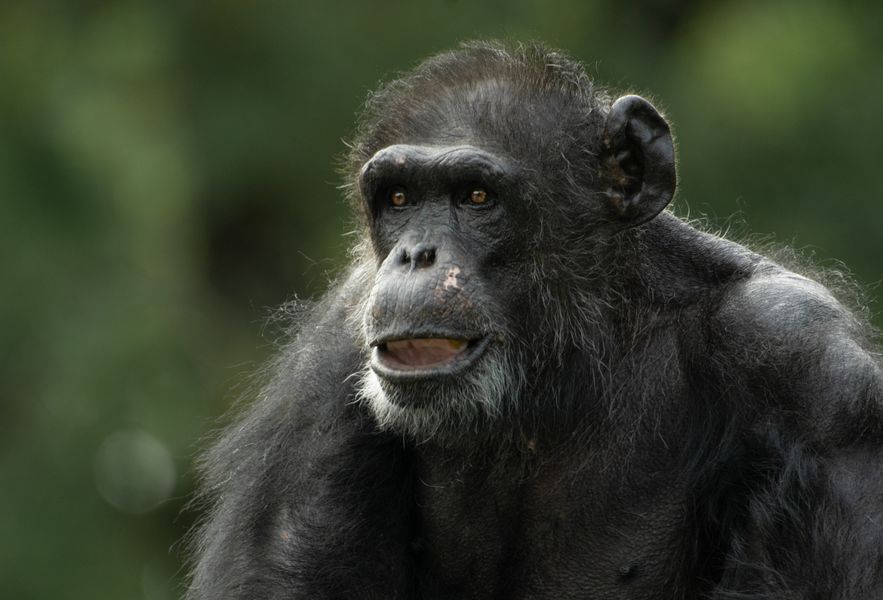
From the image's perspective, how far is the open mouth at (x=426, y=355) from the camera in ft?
29.3

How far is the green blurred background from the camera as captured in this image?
21.8 meters

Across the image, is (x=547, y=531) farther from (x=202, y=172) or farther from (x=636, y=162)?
(x=202, y=172)

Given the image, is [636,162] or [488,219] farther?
[636,162]

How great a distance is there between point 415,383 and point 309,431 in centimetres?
89

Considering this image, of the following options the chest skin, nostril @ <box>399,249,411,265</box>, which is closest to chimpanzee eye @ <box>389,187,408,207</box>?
nostril @ <box>399,249,411,265</box>

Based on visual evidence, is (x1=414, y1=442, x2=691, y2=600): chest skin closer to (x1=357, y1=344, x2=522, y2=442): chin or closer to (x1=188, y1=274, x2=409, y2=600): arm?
(x1=188, y1=274, x2=409, y2=600): arm

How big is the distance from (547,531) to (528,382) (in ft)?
2.66

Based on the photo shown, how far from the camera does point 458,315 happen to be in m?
8.89

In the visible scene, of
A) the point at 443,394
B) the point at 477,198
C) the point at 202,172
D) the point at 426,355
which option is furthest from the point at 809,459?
the point at 202,172

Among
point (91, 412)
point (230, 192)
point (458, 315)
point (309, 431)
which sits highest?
point (458, 315)

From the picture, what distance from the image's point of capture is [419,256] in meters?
9.01

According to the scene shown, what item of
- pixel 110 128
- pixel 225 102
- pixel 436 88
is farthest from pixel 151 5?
pixel 436 88

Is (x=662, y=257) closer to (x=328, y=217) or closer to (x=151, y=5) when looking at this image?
(x=328, y=217)

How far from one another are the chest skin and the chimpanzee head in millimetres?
431
